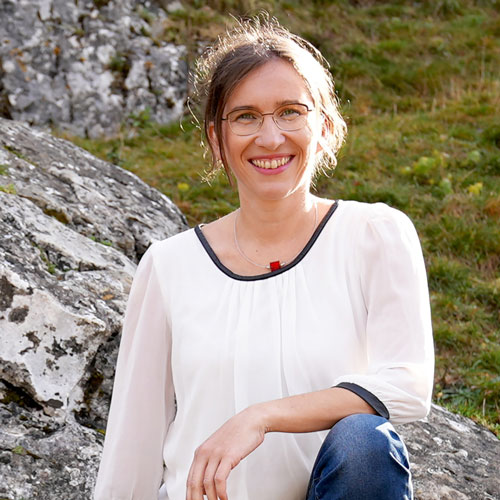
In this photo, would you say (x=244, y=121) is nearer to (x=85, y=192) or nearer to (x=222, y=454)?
(x=222, y=454)

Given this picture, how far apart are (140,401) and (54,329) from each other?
540 millimetres

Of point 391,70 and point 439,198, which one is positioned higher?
point 391,70

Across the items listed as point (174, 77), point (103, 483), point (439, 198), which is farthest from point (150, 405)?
point (174, 77)

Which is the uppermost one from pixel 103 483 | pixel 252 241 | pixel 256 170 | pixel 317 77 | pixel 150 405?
pixel 317 77

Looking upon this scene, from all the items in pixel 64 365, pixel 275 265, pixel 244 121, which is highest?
pixel 244 121

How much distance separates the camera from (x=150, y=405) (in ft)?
7.83

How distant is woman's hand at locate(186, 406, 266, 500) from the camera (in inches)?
71.9

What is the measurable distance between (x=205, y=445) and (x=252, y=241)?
719 millimetres

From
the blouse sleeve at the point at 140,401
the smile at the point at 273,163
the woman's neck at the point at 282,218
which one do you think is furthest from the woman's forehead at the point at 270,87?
the blouse sleeve at the point at 140,401

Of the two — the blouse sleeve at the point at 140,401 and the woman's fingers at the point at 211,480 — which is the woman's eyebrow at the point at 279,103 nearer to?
the blouse sleeve at the point at 140,401

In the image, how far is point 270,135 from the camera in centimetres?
221

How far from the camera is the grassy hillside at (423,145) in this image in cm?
443

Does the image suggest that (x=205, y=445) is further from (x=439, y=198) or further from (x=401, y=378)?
(x=439, y=198)

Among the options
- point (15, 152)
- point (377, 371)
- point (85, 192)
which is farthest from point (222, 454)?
point (15, 152)
